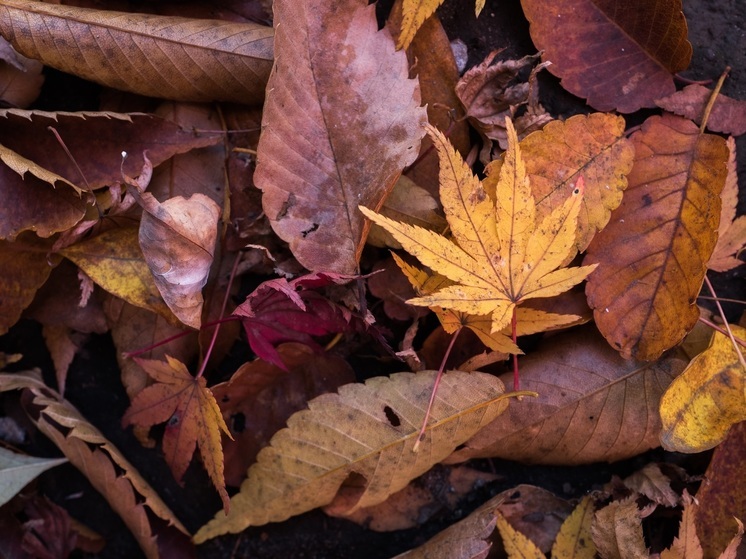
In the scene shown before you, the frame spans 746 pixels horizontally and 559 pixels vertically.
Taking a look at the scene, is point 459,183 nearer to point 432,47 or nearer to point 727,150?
point 432,47

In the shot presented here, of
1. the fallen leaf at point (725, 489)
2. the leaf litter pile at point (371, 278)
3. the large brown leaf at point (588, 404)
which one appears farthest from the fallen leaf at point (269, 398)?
the fallen leaf at point (725, 489)

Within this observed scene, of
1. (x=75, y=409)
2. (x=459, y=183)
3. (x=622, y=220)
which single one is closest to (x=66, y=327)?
(x=75, y=409)

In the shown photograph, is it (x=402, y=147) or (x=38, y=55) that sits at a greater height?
(x=38, y=55)

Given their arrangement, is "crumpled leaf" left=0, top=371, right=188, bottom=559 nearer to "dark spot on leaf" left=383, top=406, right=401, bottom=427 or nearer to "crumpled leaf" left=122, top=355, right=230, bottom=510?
"crumpled leaf" left=122, top=355, right=230, bottom=510

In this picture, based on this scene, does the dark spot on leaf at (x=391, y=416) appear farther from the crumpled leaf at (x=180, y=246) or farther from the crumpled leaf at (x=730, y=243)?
the crumpled leaf at (x=730, y=243)

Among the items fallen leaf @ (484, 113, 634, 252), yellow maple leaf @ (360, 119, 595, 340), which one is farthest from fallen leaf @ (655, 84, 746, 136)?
yellow maple leaf @ (360, 119, 595, 340)

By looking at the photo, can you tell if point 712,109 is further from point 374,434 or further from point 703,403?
point 374,434
